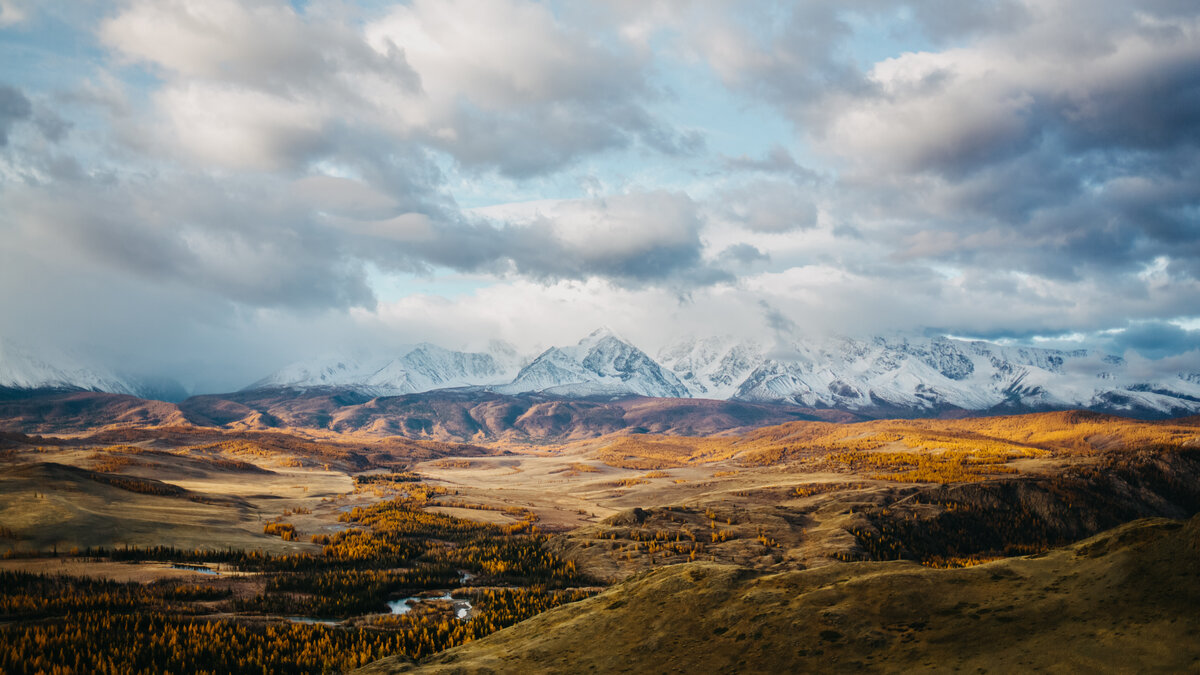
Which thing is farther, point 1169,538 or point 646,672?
point 646,672

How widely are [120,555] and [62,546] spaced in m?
5.91

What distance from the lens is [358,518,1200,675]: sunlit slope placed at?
1430 centimetres

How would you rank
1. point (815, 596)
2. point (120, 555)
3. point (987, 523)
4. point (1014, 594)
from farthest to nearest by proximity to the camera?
1. point (987, 523)
2. point (120, 555)
3. point (815, 596)
4. point (1014, 594)

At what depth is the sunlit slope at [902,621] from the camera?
46.9ft

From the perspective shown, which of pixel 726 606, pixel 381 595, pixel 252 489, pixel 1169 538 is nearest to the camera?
pixel 1169 538

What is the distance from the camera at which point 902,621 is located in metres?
18.1

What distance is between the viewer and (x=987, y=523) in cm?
8419

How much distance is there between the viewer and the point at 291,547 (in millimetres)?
64625

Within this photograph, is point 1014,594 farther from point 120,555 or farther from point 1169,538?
point 120,555

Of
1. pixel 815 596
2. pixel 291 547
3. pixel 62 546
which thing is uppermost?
pixel 815 596

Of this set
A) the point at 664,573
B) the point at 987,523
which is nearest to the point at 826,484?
the point at 987,523

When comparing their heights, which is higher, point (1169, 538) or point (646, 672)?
point (1169, 538)

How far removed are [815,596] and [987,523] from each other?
8078 cm

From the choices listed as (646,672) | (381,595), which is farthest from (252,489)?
A: (646,672)
